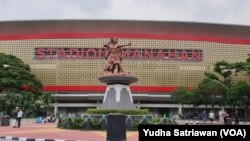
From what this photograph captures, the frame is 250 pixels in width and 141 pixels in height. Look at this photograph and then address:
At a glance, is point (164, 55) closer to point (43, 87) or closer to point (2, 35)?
point (43, 87)

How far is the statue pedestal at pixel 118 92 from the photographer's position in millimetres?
29717

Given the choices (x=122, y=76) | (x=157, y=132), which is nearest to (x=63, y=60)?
(x=122, y=76)

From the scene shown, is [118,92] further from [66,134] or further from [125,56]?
[125,56]

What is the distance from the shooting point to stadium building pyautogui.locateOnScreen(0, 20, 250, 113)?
6366 cm

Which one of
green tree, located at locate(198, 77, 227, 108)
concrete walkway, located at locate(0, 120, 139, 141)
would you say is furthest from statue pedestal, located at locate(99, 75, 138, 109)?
Result: green tree, located at locate(198, 77, 227, 108)

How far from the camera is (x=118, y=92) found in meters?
29.8

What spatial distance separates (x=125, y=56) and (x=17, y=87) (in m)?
17.1

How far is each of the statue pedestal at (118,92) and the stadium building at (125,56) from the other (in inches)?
1290

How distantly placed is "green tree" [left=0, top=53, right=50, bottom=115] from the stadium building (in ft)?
18.8

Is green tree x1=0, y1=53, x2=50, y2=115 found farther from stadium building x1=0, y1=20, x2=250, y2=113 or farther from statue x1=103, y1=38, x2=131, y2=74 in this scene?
statue x1=103, y1=38, x2=131, y2=74

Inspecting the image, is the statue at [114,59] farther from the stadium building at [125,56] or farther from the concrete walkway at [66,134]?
the stadium building at [125,56]

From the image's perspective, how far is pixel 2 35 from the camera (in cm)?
6556

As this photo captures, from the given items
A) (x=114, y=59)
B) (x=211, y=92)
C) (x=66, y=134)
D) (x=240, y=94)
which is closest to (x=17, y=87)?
(x=211, y=92)

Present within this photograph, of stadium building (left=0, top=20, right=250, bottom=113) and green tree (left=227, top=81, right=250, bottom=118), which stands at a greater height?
stadium building (left=0, top=20, right=250, bottom=113)
